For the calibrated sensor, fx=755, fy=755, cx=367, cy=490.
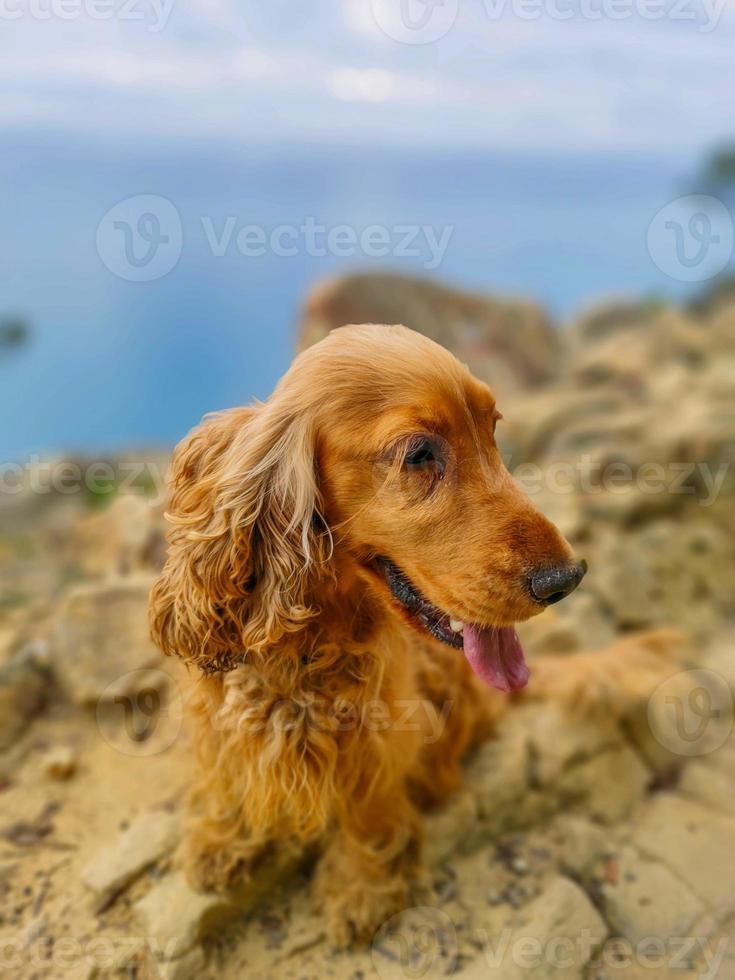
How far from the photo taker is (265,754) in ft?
6.87

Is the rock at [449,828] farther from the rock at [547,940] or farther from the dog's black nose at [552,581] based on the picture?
the dog's black nose at [552,581]

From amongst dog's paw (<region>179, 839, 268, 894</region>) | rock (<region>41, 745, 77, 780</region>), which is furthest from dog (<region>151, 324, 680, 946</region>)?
rock (<region>41, 745, 77, 780</region>)

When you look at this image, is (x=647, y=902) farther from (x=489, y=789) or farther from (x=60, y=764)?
(x=60, y=764)

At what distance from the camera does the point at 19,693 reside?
3160mm

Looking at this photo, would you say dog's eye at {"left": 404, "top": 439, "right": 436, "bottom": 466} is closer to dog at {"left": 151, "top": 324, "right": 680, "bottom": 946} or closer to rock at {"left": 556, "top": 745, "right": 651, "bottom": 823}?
dog at {"left": 151, "top": 324, "right": 680, "bottom": 946}

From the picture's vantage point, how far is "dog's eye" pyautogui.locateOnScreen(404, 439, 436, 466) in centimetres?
177

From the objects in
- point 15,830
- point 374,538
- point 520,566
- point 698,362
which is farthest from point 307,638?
point 698,362

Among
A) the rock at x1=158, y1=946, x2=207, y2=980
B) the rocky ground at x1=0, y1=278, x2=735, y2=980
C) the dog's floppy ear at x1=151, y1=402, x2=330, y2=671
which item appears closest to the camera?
the dog's floppy ear at x1=151, y1=402, x2=330, y2=671

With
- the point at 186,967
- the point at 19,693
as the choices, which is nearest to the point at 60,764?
the point at 19,693

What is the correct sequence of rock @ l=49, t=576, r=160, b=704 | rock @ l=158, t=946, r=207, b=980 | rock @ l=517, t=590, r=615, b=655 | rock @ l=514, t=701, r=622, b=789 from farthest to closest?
rock @ l=517, t=590, r=615, b=655 → rock @ l=49, t=576, r=160, b=704 → rock @ l=514, t=701, r=622, b=789 → rock @ l=158, t=946, r=207, b=980

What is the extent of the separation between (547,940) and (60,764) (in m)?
1.88

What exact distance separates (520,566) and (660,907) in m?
1.62

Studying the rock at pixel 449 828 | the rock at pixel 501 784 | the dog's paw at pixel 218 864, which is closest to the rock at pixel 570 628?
the rock at pixel 501 784

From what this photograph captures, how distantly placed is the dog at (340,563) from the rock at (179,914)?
32 cm
